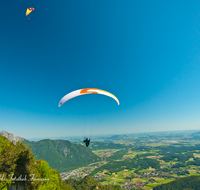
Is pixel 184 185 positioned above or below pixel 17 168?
below

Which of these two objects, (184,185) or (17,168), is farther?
(184,185)

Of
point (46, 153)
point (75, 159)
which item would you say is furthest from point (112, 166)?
point (46, 153)

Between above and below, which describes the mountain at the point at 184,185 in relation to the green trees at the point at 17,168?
below

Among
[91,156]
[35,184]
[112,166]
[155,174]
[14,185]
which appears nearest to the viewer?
[14,185]

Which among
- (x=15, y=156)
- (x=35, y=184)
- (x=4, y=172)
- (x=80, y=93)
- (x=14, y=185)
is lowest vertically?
(x=35, y=184)

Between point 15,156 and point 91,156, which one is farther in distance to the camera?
point 91,156

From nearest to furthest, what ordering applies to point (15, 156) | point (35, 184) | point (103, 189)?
point (15, 156) < point (35, 184) < point (103, 189)

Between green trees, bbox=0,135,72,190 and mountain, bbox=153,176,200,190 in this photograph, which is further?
mountain, bbox=153,176,200,190

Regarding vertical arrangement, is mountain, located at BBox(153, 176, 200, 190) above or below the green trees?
below

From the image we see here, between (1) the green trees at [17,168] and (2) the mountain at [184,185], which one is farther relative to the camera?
(2) the mountain at [184,185]

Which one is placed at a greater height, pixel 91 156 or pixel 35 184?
pixel 35 184

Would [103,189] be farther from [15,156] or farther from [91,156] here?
[91,156]
